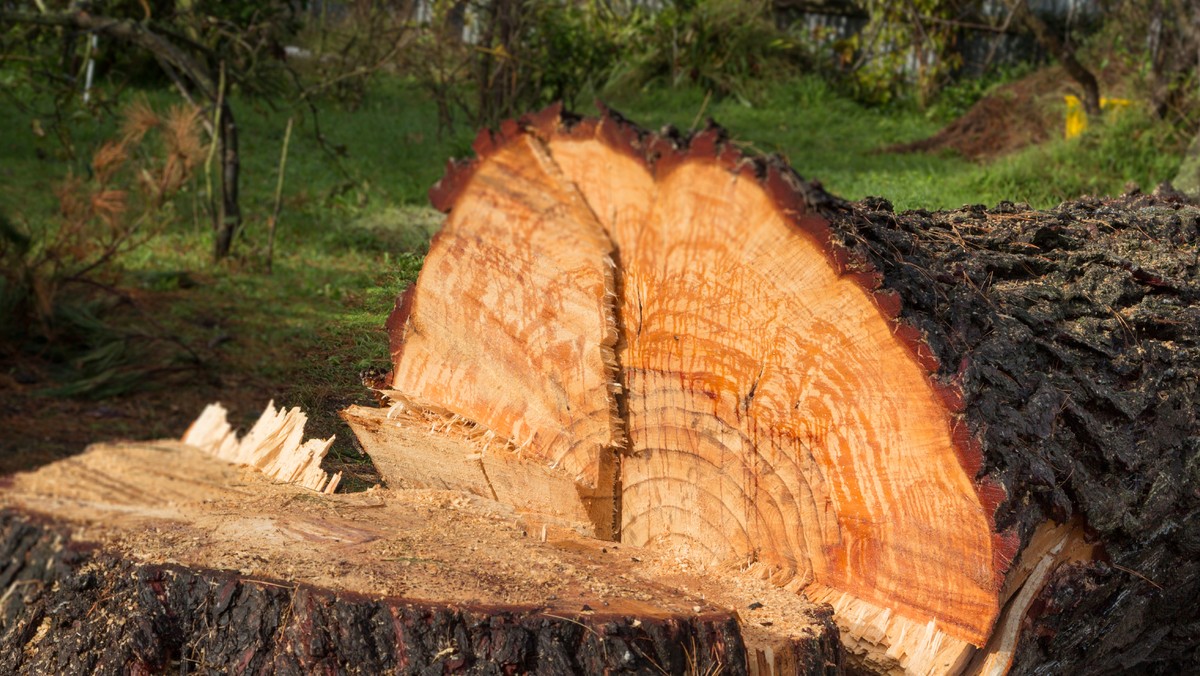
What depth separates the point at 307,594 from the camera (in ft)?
6.18

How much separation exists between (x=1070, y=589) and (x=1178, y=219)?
1427 mm

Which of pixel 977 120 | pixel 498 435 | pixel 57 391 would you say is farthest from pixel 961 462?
pixel 977 120

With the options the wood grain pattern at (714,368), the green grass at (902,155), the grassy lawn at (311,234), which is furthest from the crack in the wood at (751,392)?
the green grass at (902,155)

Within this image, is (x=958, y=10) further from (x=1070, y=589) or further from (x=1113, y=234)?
(x=1070, y=589)

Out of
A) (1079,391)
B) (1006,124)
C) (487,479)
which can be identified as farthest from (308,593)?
(1006,124)

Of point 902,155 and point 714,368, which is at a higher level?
point 902,155

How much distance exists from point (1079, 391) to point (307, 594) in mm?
1456

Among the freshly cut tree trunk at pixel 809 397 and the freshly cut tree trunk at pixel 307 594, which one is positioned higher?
the freshly cut tree trunk at pixel 809 397

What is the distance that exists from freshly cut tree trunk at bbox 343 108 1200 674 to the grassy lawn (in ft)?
1.73

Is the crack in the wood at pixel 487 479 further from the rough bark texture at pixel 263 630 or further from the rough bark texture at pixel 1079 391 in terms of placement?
the rough bark texture at pixel 1079 391

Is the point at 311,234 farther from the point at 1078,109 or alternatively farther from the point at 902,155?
the point at 1078,109

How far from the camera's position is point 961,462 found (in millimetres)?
1896

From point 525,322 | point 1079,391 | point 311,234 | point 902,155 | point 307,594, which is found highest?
point 902,155

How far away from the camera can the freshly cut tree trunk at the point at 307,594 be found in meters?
1.85
